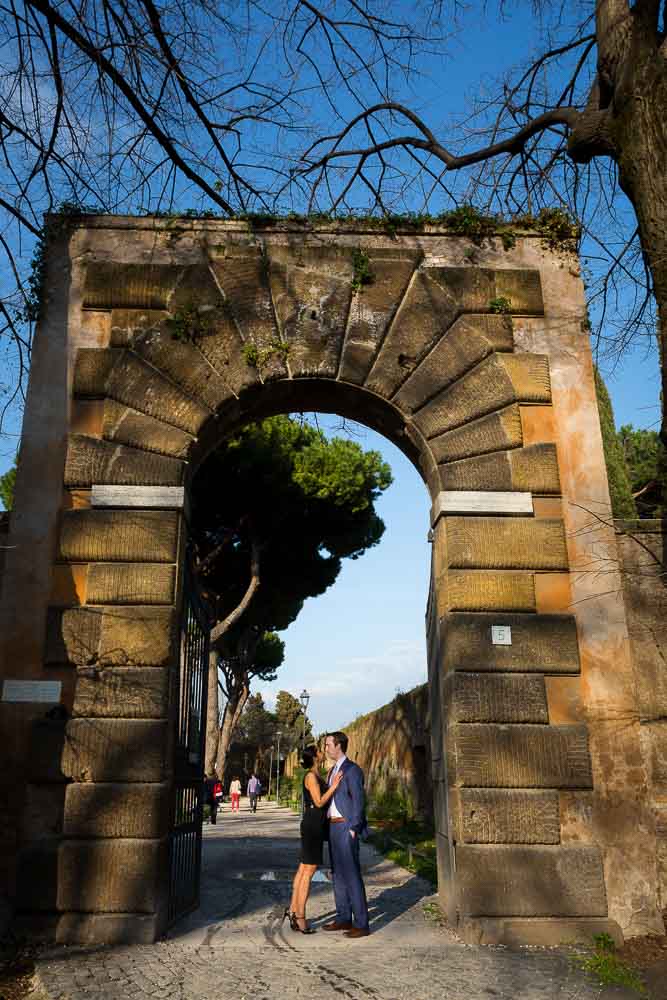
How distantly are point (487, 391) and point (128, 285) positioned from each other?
9.32 feet

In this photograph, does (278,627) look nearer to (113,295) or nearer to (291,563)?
(291,563)

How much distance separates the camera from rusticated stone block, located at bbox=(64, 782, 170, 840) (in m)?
4.96

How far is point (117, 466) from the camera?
5762 mm

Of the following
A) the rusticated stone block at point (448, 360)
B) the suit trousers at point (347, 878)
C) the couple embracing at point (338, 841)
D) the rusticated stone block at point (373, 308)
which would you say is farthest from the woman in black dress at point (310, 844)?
the rusticated stone block at point (373, 308)

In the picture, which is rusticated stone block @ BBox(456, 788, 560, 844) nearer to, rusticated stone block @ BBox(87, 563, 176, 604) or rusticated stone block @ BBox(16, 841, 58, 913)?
rusticated stone block @ BBox(87, 563, 176, 604)

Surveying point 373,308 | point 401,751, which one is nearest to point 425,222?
point 373,308

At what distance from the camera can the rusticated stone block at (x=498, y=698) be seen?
5285mm

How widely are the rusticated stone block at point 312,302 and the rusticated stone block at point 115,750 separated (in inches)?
108

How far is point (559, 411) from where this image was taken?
6121mm

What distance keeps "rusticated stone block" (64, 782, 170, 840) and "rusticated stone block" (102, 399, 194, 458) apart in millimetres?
2247

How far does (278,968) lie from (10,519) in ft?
11.0

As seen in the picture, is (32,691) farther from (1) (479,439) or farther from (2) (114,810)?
(1) (479,439)

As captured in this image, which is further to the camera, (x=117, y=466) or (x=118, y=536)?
(x=117, y=466)

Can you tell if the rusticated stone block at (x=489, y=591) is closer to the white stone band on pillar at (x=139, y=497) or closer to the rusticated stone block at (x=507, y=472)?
the rusticated stone block at (x=507, y=472)
